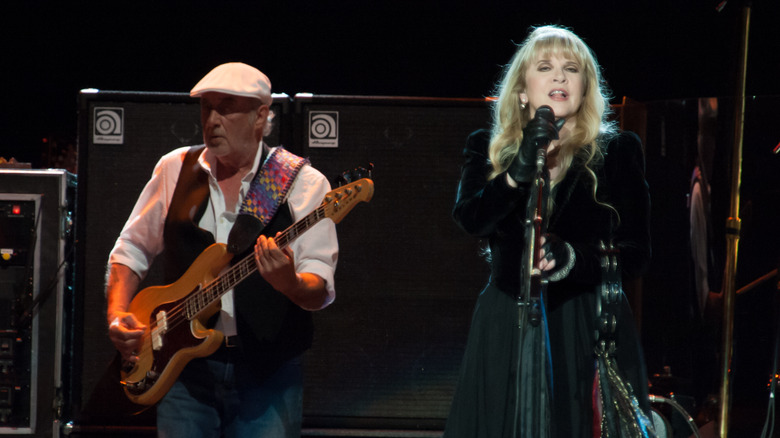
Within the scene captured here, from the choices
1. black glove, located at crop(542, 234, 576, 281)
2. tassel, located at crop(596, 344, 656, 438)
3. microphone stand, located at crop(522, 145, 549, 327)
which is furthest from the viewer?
black glove, located at crop(542, 234, 576, 281)

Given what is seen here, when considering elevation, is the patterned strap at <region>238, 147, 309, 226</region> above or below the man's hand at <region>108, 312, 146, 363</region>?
above

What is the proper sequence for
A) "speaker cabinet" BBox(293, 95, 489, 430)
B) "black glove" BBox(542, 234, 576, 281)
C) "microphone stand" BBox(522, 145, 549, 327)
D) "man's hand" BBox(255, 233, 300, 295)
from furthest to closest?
1. "speaker cabinet" BBox(293, 95, 489, 430)
2. "man's hand" BBox(255, 233, 300, 295)
3. "black glove" BBox(542, 234, 576, 281)
4. "microphone stand" BBox(522, 145, 549, 327)

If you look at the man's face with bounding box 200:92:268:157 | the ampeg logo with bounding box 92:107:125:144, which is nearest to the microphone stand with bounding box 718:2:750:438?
the man's face with bounding box 200:92:268:157

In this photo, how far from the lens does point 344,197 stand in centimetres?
243

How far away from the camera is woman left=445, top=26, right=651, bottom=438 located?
1.76 meters

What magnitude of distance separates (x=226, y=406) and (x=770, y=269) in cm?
199

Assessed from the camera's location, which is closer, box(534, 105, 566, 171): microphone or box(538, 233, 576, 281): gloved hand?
box(534, 105, 566, 171): microphone

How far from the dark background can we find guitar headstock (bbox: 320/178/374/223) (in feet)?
6.29

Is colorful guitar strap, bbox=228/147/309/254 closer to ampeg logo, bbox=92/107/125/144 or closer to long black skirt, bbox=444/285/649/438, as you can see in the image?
long black skirt, bbox=444/285/649/438

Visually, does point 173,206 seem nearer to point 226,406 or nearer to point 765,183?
point 226,406

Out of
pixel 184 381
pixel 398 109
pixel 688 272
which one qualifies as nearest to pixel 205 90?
pixel 184 381

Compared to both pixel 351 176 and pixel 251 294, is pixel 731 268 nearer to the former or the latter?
pixel 351 176

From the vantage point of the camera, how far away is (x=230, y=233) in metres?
2.37

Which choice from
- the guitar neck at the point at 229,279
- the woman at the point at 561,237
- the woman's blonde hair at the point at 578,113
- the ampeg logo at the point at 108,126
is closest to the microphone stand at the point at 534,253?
the woman at the point at 561,237
